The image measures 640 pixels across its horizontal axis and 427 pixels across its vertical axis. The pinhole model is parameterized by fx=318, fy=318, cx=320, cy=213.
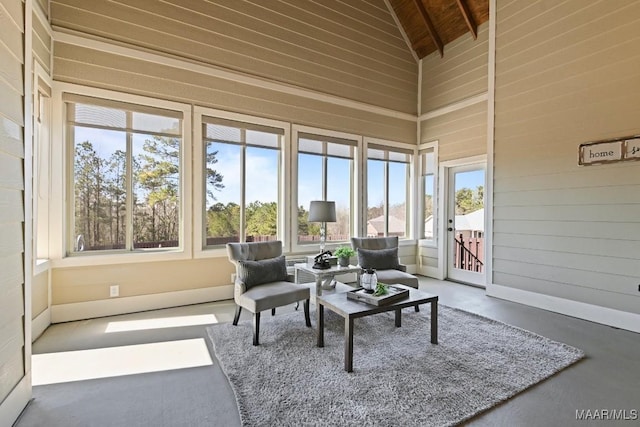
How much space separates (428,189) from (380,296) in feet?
13.0

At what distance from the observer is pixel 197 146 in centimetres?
421

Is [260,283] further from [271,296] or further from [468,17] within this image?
[468,17]

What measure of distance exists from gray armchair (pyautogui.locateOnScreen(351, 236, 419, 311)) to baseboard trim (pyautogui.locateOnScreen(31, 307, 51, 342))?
11.5 ft

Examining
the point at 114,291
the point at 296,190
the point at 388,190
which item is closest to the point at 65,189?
the point at 114,291

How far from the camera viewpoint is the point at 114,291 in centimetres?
375

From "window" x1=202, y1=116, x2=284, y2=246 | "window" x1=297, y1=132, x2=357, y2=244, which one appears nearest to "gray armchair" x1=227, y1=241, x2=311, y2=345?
"window" x1=202, y1=116, x2=284, y2=246

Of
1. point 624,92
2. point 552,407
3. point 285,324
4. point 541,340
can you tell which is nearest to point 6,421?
point 285,324

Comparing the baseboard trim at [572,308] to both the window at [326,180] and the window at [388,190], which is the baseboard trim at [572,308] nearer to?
the window at [388,190]

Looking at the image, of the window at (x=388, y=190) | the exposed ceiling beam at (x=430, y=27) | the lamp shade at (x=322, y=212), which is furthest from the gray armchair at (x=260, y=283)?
the exposed ceiling beam at (x=430, y=27)

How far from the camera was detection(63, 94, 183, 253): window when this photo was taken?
12.0 ft

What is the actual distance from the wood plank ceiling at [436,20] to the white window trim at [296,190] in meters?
2.29

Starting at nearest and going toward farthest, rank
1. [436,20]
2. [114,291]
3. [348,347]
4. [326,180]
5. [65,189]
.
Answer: [348,347], [65,189], [114,291], [326,180], [436,20]

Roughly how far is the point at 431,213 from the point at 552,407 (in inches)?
168

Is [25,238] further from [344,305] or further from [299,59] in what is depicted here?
[299,59]
